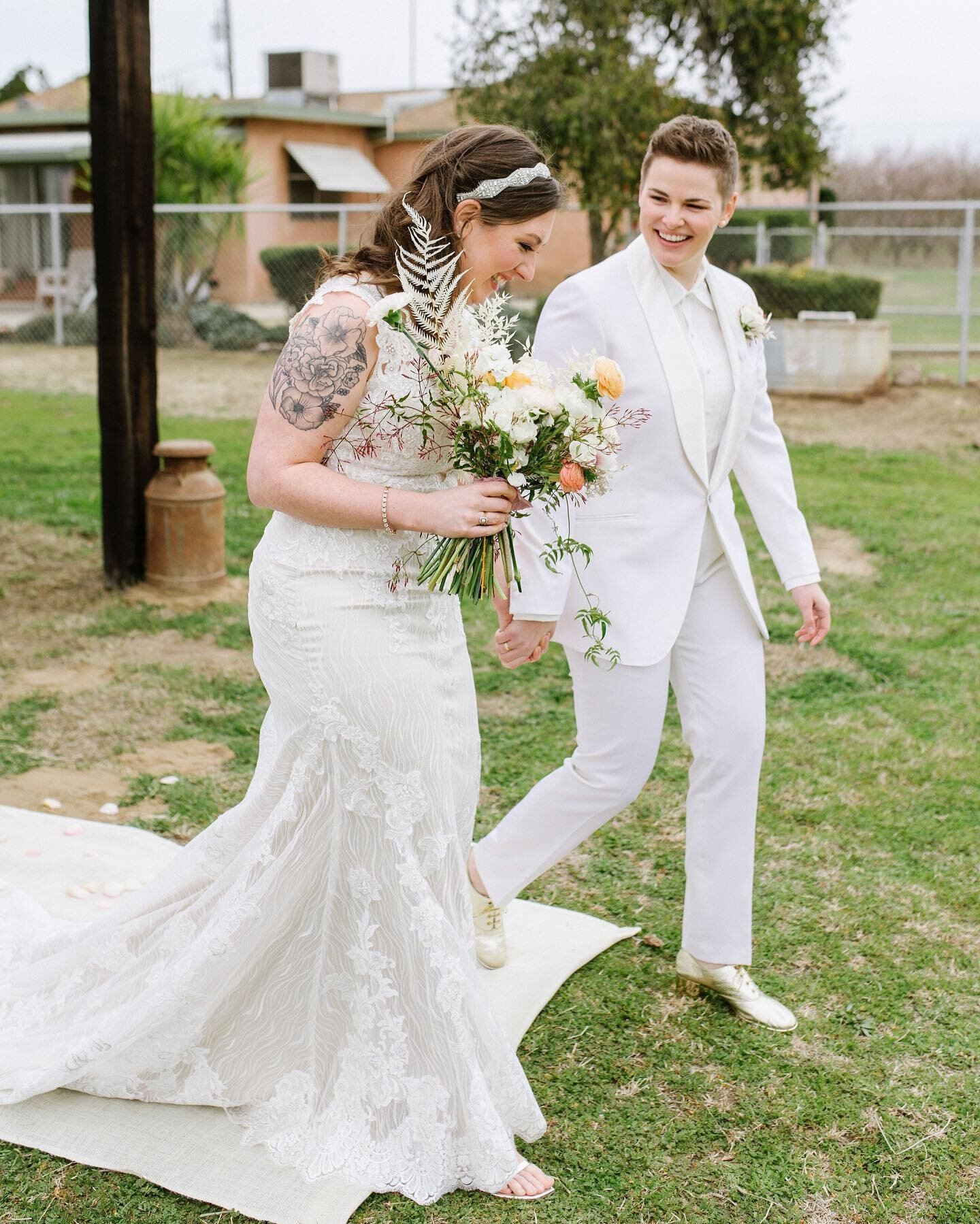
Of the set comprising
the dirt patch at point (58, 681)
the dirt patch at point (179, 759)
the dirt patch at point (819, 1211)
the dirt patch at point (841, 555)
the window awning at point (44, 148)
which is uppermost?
the window awning at point (44, 148)

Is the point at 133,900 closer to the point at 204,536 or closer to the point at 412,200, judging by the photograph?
the point at 412,200

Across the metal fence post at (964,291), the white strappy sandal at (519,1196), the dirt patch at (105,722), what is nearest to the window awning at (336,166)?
the metal fence post at (964,291)

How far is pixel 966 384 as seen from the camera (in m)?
15.1

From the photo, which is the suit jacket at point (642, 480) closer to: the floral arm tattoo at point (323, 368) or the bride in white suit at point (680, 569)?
the bride in white suit at point (680, 569)

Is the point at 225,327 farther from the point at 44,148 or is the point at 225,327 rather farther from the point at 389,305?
the point at 389,305

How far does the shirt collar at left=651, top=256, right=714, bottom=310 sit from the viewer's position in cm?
329

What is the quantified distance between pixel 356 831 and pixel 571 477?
0.89m

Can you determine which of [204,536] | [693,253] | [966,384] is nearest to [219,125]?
[966,384]

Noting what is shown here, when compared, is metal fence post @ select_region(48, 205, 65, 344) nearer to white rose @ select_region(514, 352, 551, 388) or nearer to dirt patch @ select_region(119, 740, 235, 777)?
dirt patch @ select_region(119, 740, 235, 777)

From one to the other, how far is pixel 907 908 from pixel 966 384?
12.3m

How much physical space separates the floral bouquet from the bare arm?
0.07 m

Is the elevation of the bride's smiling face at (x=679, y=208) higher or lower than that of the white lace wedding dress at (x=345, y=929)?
higher

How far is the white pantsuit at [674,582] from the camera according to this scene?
321cm

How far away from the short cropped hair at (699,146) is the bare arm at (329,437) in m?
0.99
